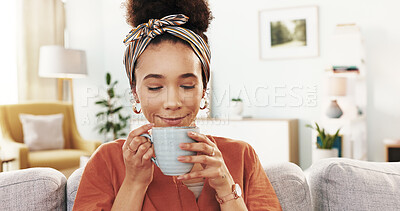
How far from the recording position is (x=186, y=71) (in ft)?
2.80

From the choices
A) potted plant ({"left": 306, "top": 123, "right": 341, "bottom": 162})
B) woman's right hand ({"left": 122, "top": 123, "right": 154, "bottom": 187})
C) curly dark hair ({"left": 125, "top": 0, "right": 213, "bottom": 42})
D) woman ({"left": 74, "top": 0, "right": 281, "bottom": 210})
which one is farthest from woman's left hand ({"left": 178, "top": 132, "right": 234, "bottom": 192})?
potted plant ({"left": 306, "top": 123, "right": 341, "bottom": 162})

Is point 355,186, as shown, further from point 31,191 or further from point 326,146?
point 326,146

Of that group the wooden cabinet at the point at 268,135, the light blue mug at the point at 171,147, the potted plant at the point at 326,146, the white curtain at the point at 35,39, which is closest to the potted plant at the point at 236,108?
the wooden cabinet at the point at 268,135

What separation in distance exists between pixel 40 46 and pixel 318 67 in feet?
11.8

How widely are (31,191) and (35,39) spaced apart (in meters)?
4.24

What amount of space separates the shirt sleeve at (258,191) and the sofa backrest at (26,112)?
12.0 feet

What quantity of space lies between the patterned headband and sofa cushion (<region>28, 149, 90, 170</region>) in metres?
3.01

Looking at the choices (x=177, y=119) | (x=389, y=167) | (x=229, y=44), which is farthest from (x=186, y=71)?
(x=229, y=44)

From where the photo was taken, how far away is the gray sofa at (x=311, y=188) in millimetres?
906

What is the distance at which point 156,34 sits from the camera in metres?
0.86

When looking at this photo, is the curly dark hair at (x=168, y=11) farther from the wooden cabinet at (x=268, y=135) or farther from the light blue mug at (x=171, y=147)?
the wooden cabinet at (x=268, y=135)

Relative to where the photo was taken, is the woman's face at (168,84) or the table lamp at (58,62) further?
the table lamp at (58,62)

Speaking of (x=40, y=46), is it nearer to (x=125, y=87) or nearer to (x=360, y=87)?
(x=125, y=87)

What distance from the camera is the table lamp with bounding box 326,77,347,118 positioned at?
357cm
